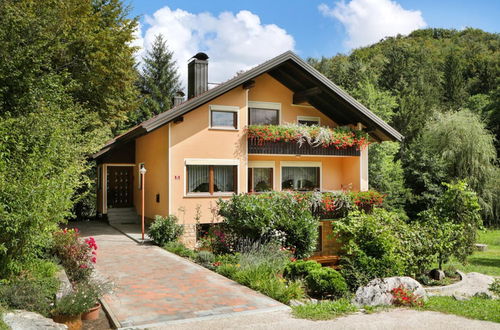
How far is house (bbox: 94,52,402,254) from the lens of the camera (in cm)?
1867

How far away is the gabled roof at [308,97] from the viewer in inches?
706

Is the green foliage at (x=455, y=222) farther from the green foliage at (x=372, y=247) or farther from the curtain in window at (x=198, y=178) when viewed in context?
the curtain in window at (x=198, y=178)

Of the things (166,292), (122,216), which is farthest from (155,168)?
(166,292)

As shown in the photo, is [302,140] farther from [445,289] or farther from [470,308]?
[470,308]

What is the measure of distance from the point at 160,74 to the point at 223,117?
2721 centimetres

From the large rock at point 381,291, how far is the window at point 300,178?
11820 mm

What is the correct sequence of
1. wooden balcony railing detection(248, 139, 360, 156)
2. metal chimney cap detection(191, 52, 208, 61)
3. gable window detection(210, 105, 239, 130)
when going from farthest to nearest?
metal chimney cap detection(191, 52, 208, 61) < wooden balcony railing detection(248, 139, 360, 156) < gable window detection(210, 105, 239, 130)

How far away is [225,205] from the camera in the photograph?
53.7 feet

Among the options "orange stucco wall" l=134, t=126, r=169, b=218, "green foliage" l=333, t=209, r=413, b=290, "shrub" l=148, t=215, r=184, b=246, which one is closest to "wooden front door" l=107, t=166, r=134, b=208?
"orange stucco wall" l=134, t=126, r=169, b=218

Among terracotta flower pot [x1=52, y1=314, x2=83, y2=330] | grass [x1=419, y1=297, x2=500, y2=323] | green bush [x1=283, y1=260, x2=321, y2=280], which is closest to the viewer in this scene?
terracotta flower pot [x1=52, y1=314, x2=83, y2=330]

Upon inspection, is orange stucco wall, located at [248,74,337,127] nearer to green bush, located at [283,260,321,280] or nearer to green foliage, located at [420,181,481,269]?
green foliage, located at [420,181,481,269]

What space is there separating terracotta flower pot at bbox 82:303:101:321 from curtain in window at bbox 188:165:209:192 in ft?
36.2

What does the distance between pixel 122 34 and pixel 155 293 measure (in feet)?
47.9

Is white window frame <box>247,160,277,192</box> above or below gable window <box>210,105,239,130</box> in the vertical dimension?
below
